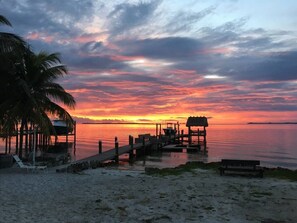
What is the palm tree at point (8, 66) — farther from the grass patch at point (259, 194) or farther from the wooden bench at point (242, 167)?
the grass patch at point (259, 194)

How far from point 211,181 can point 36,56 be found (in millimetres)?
13319

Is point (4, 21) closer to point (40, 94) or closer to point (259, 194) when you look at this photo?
point (40, 94)

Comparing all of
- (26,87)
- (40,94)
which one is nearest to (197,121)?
(40,94)

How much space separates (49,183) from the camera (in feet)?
44.5

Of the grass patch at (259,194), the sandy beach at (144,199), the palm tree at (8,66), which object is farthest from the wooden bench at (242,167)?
the palm tree at (8,66)

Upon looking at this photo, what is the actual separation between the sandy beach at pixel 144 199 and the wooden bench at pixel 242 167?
0.89 m

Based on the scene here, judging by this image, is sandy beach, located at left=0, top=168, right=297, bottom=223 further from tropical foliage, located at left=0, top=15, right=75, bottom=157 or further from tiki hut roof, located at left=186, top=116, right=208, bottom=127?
tiki hut roof, located at left=186, top=116, right=208, bottom=127

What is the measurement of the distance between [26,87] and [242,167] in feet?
38.9

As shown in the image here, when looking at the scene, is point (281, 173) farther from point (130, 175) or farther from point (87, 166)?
point (87, 166)

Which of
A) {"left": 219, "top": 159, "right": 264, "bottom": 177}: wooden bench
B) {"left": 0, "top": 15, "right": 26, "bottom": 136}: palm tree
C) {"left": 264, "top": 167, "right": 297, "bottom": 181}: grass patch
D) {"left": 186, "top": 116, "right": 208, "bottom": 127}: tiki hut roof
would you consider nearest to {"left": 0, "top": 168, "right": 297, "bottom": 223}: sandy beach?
{"left": 219, "top": 159, "right": 264, "bottom": 177}: wooden bench

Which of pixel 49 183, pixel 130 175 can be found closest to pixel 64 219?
pixel 49 183

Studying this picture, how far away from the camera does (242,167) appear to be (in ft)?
56.8

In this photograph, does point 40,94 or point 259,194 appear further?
point 40,94

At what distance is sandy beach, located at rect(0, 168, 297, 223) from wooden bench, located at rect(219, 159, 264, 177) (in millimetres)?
889
